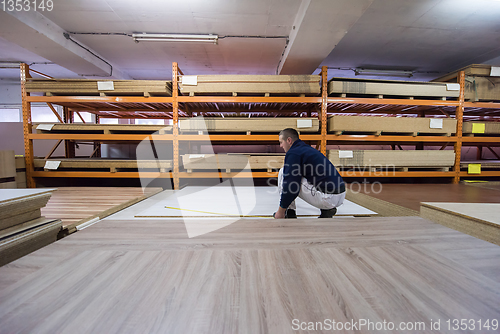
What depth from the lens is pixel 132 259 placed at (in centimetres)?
96

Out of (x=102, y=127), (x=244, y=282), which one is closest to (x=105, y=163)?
(x=102, y=127)

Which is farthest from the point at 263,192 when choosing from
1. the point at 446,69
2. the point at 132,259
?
the point at 446,69

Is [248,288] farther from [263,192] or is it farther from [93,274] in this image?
[263,192]

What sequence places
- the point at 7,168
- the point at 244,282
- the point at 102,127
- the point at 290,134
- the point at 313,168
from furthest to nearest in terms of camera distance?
the point at 102,127 → the point at 7,168 → the point at 290,134 → the point at 313,168 → the point at 244,282

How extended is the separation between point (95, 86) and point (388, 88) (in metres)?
5.69

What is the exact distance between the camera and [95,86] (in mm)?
3904

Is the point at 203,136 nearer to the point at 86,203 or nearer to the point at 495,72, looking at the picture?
the point at 86,203

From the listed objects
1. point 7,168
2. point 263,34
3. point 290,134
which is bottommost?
point 7,168

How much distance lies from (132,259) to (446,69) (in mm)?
9146

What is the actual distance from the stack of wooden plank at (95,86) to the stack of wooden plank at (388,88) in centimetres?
337

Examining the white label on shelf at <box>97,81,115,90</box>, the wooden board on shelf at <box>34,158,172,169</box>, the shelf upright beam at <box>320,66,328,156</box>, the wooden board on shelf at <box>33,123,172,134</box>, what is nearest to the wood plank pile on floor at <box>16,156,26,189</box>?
the wooden board on shelf at <box>34,158,172,169</box>

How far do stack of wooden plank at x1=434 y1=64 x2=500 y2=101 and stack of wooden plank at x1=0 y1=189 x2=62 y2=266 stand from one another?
22.8ft

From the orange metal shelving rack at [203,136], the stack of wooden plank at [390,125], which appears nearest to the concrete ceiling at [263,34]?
the orange metal shelving rack at [203,136]

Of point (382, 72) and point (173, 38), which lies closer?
point (173, 38)
